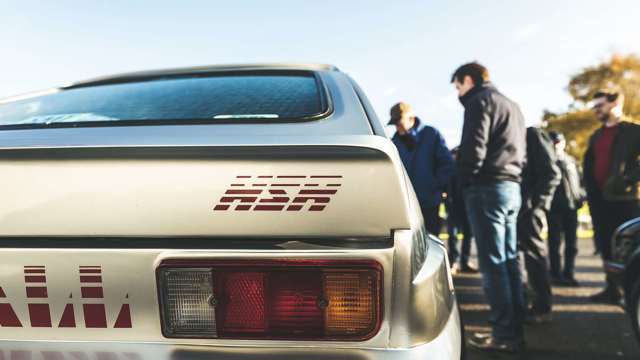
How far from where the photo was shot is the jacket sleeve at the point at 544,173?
10.6 feet

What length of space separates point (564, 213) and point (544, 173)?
181cm

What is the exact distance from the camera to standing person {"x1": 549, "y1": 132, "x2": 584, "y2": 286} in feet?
14.9

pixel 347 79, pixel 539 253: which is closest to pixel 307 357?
pixel 347 79

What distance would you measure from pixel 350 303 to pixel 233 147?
394mm

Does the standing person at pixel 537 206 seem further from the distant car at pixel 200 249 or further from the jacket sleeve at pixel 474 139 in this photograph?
the distant car at pixel 200 249

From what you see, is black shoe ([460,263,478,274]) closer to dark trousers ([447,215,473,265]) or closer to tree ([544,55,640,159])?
dark trousers ([447,215,473,265])

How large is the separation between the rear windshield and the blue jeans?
1491 millimetres

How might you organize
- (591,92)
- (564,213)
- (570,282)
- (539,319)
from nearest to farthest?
(539,319) < (564,213) < (570,282) < (591,92)

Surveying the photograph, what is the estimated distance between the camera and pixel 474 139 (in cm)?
264

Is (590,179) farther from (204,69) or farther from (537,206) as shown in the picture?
(204,69)

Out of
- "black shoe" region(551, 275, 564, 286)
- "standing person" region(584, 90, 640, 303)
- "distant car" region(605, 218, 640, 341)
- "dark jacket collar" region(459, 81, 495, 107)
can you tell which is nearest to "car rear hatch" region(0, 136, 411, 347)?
"dark jacket collar" region(459, 81, 495, 107)

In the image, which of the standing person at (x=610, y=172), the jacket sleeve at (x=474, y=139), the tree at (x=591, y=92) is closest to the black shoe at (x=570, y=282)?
the standing person at (x=610, y=172)

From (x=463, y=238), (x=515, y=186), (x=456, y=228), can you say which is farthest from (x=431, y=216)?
(x=456, y=228)

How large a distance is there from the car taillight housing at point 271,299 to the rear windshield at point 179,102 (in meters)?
0.40
